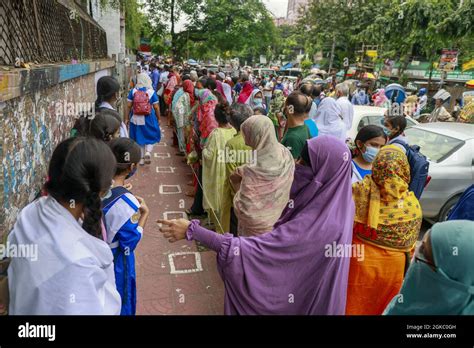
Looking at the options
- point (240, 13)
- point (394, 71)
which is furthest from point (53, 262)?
point (394, 71)

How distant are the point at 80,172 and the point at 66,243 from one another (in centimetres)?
30

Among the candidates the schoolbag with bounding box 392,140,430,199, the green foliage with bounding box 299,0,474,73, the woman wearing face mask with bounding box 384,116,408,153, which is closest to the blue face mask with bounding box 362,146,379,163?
the schoolbag with bounding box 392,140,430,199

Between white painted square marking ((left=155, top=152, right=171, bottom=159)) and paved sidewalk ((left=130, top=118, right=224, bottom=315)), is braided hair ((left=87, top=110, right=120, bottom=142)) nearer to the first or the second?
paved sidewalk ((left=130, top=118, right=224, bottom=315))

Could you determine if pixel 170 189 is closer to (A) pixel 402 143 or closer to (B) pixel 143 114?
(B) pixel 143 114

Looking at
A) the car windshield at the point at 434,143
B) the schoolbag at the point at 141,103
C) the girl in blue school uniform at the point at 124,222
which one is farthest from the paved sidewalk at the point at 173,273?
the car windshield at the point at 434,143

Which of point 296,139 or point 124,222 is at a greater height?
point 296,139

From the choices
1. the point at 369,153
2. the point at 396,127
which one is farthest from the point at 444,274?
the point at 396,127

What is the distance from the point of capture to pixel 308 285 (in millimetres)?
2182

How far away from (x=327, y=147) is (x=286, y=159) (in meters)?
0.69

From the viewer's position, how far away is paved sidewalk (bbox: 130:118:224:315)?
3.34 meters

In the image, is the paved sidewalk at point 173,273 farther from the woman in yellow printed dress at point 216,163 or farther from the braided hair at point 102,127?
the braided hair at point 102,127

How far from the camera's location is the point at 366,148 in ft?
11.1

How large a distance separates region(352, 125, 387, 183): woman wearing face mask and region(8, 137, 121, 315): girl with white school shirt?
2396 mm
